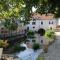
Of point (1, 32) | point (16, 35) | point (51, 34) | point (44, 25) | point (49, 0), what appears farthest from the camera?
point (44, 25)

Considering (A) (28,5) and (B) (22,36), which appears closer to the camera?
(A) (28,5)

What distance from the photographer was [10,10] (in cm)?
630

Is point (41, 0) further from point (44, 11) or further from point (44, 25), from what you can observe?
point (44, 25)

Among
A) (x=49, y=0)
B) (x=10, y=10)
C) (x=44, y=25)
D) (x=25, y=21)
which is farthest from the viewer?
(x=44, y=25)

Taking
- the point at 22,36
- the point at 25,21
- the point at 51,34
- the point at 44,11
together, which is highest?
the point at 44,11

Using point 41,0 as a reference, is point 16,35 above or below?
below

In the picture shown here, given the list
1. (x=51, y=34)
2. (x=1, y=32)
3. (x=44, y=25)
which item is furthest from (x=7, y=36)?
(x=51, y=34)

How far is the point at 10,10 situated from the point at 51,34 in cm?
484

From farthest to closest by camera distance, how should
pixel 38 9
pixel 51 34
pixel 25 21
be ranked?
pixel 51 34 < pixel 25 21 < pixel 38 9

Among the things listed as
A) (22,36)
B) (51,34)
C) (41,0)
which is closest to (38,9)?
(41,0)

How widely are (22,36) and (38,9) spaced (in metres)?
27.2

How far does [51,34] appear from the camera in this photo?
1085 cm

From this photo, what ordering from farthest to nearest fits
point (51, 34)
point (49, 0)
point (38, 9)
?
point (51, 34), point (38, 9), point (49, 0)

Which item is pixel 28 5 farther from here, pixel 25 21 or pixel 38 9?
pixel 25 21
